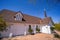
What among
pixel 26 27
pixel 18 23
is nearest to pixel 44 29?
pixel 26 27

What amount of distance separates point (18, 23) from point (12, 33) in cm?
307

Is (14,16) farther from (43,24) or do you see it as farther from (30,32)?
(43,24)

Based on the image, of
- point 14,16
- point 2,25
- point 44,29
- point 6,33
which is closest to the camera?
point 2,25

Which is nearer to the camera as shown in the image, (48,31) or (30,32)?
(30,32)

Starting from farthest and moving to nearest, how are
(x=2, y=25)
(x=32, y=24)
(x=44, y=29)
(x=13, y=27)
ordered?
(x=44, y=29), (x=32, y=24), (x=13, y=27), (x=2, y=25)

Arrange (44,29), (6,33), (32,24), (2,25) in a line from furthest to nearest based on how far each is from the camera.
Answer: (44,29) < (32,24) < (6,33) < (2,25)

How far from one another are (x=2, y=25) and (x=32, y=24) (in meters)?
15.7

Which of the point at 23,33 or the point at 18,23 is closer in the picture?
the point at 18,23

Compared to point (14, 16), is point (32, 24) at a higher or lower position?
lower

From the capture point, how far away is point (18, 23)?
1017 inches

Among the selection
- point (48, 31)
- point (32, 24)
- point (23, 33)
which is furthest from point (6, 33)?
point (48, 31)

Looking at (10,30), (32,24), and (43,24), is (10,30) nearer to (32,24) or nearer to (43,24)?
(32,24)

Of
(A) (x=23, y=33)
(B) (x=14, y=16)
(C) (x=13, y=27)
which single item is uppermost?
(B) (x=14, y=16)

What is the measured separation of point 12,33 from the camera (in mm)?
24188
